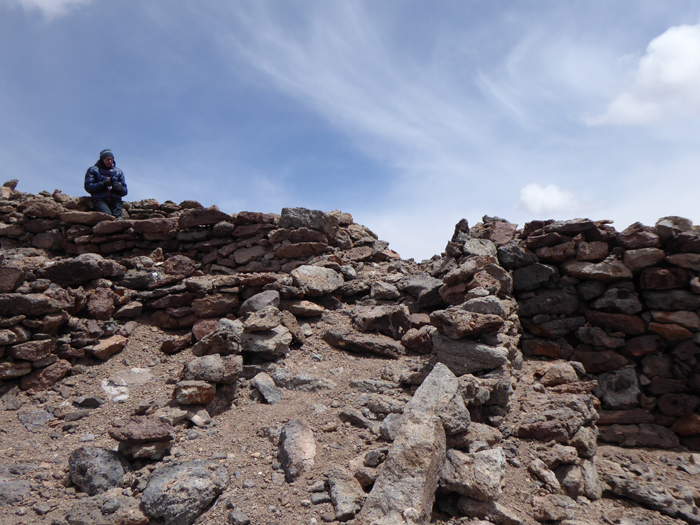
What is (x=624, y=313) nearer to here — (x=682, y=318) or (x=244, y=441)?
(x=682, y=318)

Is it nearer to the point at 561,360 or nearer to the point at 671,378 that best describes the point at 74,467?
the point at 561,360

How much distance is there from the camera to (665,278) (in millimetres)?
7668

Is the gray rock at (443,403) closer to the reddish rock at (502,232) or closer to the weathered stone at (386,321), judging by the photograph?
the weathered stone at (386,321)

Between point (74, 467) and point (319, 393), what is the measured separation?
97.5 inches

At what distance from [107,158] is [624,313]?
39.3 ft

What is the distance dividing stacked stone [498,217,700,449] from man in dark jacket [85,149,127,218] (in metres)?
8.92

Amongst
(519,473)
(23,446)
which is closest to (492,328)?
(519,473)

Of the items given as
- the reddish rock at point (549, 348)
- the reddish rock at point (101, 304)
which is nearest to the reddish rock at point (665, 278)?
the reddish rock at point (549, 348)

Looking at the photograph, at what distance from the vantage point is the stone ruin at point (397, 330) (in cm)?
347

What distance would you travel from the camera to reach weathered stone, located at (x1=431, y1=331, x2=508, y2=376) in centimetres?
508

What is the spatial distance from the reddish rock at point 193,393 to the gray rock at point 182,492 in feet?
3.53

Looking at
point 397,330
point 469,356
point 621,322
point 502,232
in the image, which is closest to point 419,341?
point 397,330

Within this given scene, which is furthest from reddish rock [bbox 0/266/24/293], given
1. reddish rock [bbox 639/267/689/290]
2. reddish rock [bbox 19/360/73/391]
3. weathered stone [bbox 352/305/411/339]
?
reddish rock [bbox 639/267/689/290]

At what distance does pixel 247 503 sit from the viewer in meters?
3.20
